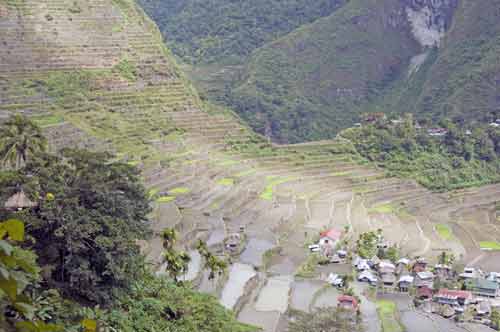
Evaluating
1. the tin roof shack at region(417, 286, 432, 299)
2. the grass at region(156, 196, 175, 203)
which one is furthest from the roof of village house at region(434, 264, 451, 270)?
the grass at region(156, 196, 175, 203)

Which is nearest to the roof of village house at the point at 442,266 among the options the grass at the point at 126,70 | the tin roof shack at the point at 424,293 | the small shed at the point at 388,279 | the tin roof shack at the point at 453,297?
the small shed at the point at 388,279

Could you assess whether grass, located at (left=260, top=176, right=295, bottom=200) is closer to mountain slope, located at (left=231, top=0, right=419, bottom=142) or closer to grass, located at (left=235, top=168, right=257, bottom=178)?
grass, located at (left=235, top=168, right=257, bottom=178)

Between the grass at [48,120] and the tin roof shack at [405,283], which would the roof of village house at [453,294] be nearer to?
the tin roof shack at [405,283]

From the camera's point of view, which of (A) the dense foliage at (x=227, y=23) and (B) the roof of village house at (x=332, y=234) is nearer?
(B) the roof of village house at (x=332, y=234)

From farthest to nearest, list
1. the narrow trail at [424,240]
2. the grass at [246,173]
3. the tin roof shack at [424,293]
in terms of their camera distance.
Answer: the grass at [246,173], the narrow trail at [424,240], the tin roof shack at [424,293]

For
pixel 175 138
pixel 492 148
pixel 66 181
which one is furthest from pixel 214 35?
pixel 66 181

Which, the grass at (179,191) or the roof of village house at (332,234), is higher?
the grass at (179,191)
